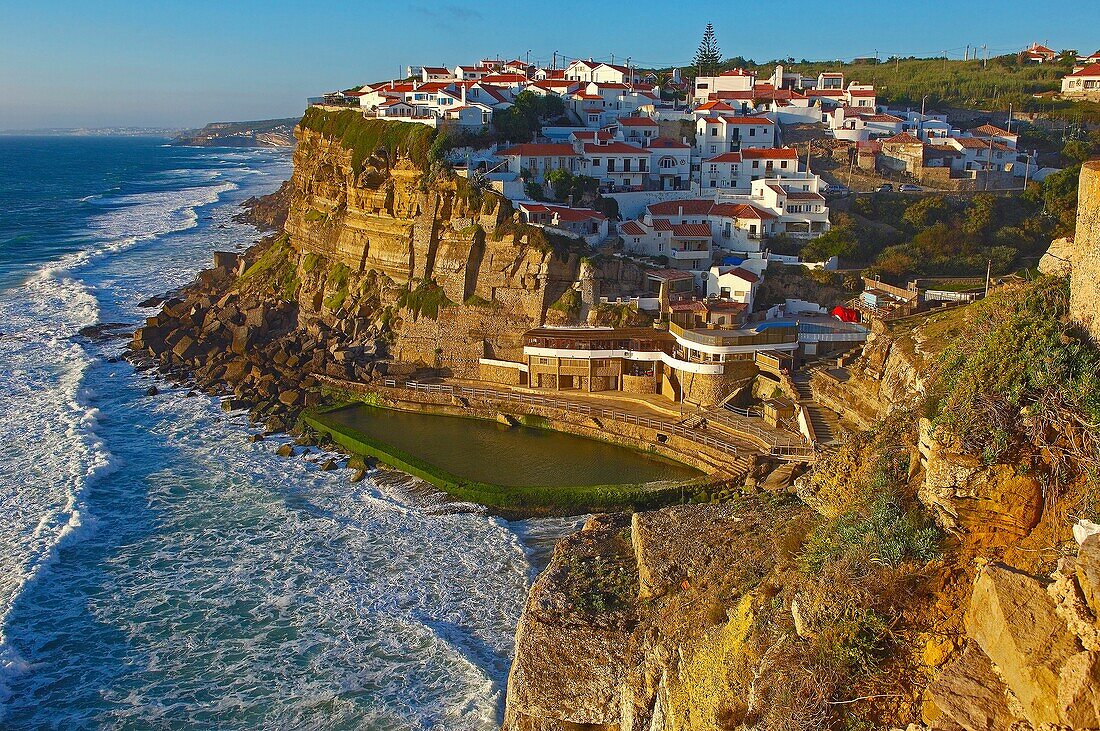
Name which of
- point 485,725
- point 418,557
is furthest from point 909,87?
point 485,725

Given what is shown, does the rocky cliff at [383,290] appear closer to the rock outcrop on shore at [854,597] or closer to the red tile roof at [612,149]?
the rock outcrop on shore at [854,597]

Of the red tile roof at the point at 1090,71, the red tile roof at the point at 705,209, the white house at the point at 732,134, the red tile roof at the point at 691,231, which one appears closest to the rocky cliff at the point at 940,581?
the red tile roof at the point at 691,231

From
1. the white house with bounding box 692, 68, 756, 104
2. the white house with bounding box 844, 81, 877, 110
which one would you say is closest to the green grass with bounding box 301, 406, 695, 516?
the white house with bounding box 844, 81, 877, 110

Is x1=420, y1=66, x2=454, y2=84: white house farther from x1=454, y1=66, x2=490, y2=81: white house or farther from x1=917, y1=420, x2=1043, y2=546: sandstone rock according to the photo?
x1=917, y1=420, x2=1043, y2=546: sandstone rock

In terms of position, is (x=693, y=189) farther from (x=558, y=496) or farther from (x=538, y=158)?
(x=558, y=496)

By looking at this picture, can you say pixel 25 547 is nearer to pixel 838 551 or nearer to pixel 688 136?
pixel 838 551
